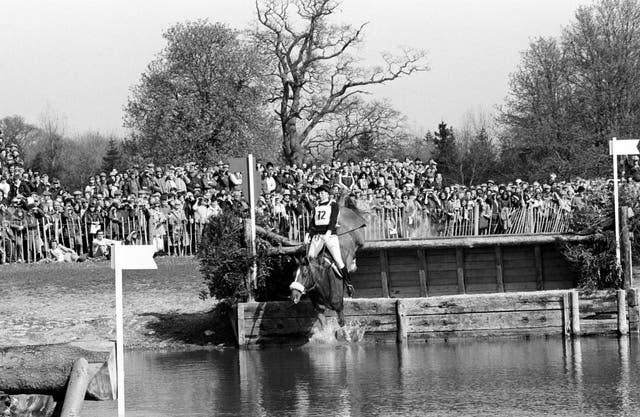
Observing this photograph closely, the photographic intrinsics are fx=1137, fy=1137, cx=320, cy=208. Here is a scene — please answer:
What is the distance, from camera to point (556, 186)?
33250 millimetres

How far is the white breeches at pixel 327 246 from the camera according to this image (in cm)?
2015

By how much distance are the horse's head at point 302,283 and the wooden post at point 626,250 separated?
5940mm

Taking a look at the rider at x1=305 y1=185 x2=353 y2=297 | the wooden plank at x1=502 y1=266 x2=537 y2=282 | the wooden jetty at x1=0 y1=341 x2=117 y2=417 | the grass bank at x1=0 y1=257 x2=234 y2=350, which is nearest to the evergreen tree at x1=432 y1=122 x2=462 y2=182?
the grass bank at x1=0 y1=257 x2=234 y2=350

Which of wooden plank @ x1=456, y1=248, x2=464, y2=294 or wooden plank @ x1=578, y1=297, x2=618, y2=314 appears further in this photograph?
wooden plank @ x1=456, y1=248, x2=464, y2=294

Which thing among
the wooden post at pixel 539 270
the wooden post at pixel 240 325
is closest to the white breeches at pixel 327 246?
the wooden post at pixel 240 325

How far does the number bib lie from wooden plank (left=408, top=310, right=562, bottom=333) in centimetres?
244

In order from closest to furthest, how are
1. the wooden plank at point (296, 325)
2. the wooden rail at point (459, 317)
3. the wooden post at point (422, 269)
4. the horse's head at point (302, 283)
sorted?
the horse's head at point (302, 283)
the wooden rail at point (459, 317)
the wooden plank at point (296, 325)
the wooden post at point (422, 269)

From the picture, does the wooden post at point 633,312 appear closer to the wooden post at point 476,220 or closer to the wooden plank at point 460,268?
the wooden plank at point 460,268

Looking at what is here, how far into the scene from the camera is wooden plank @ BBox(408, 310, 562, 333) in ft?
68.6

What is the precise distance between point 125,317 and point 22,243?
29.1 ft

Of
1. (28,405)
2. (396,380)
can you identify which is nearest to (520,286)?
(396,380)

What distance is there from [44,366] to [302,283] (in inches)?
259

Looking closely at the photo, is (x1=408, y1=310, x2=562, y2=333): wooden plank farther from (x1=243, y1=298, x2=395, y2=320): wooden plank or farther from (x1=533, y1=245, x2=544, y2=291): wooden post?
(x1=533, y1=245, x2=544, y2=291): wooden post

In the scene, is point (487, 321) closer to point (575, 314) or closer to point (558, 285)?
point (575, 314)
